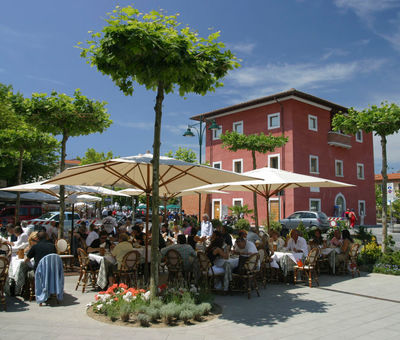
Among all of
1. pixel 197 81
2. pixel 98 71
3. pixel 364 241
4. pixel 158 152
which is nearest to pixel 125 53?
pixel 98 71

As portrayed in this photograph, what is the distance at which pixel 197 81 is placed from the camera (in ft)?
21.1

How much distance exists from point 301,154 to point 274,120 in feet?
12.6

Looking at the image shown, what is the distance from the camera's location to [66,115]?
11.5 m

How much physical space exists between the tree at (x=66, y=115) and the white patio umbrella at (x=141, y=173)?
11.1 feet

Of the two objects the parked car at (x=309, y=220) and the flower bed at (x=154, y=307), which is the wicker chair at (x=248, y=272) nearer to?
the flower bed at (x=154, y=307)

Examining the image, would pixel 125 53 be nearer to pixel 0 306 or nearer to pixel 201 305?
pixel 201 305

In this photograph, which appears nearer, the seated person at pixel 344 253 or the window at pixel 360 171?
the seated person at pixel 344 253

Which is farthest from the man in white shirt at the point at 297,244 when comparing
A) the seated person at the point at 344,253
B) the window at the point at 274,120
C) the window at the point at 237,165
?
the window at the point at 237,165

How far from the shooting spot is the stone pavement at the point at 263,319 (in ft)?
17.0

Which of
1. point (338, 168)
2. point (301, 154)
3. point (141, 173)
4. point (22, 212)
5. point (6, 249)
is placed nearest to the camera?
point (141, 173)

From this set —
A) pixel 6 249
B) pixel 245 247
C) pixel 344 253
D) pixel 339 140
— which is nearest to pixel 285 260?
pixel 245 247

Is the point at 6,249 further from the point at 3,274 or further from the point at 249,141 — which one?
the point at 249,141

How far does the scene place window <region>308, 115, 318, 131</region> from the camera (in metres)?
32.5

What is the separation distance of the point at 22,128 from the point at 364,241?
16009 mm
